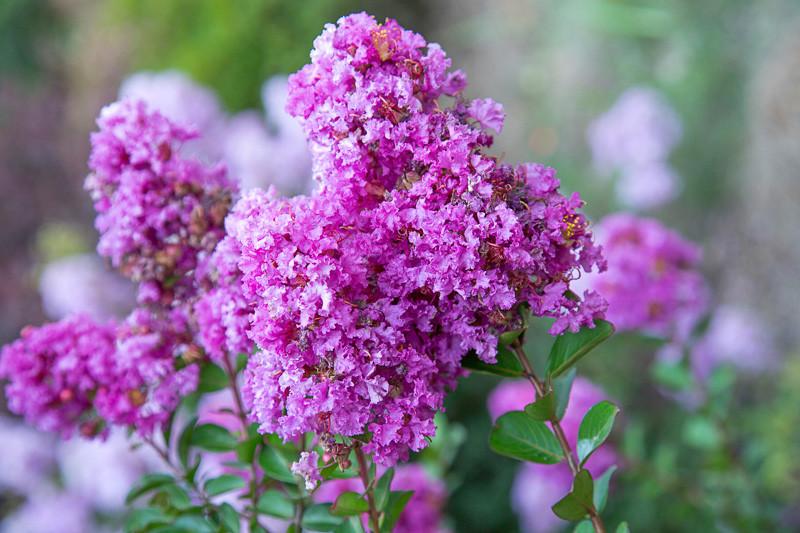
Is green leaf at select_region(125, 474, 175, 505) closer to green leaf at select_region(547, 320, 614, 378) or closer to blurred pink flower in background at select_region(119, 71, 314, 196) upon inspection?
green leaf at select_region(547, 320, 614, 378)

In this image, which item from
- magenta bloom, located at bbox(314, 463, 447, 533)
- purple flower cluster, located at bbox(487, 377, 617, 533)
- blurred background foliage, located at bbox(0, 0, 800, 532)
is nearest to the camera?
magenta bloom, located at bbox(314, 463, 447, 533)

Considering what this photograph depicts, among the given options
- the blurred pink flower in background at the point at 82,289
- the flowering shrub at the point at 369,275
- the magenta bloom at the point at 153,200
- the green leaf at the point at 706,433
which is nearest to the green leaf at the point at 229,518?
the flowering shrub at the point at 369,275

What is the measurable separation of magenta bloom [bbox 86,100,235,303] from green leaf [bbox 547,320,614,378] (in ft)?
1.19

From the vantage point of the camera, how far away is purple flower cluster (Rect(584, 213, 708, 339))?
4.62ft

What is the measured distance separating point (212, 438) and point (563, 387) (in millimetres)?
394

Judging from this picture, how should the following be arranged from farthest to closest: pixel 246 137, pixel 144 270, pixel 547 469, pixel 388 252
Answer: pixel 246 137 < pixel 547 469 < pixel 144 270 < pixel 388 252

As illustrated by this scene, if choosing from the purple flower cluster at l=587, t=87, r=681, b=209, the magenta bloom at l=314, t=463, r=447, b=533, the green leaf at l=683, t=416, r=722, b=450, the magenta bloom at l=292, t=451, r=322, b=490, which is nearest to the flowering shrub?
the magenta bloom at l=292, t=451, r=322, b=490

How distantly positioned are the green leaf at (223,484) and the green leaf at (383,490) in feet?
0.57

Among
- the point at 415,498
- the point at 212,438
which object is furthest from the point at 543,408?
the point at 415,498

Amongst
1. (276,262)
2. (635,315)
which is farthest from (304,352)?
(635,315)

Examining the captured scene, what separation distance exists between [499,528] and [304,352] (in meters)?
1.60

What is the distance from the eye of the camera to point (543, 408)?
703 millimetres

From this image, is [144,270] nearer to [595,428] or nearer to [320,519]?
[320,519]

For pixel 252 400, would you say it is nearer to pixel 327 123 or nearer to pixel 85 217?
pixel 327 123
